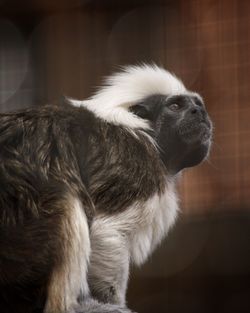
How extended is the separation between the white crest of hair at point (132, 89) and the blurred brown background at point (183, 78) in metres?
0.17

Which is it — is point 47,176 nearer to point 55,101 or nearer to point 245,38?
point 55,101

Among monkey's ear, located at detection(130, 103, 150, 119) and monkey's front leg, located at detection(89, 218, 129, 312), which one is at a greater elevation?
monkey's ear, located at detection(130, 103, 150, 119)

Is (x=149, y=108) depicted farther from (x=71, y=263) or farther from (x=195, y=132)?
(x=71, y=263)

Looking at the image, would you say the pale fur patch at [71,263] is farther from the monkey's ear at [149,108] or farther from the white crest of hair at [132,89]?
the monkey's ear at [149,108]

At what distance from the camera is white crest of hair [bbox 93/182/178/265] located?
3.31 metres

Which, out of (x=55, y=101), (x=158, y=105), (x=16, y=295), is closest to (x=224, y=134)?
(x=158, y=105)

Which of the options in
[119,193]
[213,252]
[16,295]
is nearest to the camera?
[16,295]

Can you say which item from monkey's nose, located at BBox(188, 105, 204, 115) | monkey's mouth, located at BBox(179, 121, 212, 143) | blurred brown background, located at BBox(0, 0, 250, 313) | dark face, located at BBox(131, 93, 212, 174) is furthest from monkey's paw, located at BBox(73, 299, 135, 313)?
blurred brown background, located at BBox(0, 0, 250, 313)

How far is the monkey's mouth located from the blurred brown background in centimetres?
40

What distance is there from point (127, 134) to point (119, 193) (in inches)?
10.1

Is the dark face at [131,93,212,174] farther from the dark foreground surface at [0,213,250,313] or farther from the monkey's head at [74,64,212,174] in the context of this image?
the dark foreground surface at [0,213,250,313]

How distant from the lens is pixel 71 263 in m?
3.09

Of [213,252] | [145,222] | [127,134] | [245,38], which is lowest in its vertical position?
[213,252]

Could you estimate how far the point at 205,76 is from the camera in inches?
165
